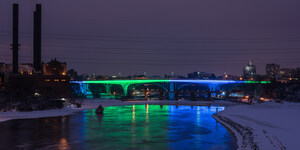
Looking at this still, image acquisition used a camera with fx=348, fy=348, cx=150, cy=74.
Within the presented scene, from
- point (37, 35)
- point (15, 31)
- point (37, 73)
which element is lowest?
point (37, 73)

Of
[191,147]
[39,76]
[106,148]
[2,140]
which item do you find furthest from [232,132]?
[39,76]

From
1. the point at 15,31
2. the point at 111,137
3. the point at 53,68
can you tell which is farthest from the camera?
the point at 53,68

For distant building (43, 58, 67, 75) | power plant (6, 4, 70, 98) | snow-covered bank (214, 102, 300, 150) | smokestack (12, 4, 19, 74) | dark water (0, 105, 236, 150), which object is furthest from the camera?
distant building (43, 58, 67, 75)

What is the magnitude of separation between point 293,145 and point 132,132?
16.4 meters

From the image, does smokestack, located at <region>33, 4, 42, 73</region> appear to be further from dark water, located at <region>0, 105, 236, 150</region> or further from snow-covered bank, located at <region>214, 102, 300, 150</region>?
snow-covered bank, located at <region>214, 102, 300, 150</region>

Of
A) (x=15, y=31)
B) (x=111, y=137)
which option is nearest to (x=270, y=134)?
(x=111, y=137)

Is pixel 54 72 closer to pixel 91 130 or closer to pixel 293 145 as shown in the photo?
pixel 91 130

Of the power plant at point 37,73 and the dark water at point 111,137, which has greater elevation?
the power plant at point 37,73

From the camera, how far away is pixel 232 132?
119 feet

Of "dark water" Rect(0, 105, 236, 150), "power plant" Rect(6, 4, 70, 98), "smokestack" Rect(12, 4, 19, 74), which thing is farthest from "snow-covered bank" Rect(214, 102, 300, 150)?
"smokestack" Rect(12, 4, 19, 74)

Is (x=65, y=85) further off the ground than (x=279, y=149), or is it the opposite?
(x=65, y=85)

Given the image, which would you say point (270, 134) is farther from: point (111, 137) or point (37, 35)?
point (37, 35)

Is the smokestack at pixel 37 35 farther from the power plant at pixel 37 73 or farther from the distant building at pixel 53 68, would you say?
the distant building at pixel 53 68

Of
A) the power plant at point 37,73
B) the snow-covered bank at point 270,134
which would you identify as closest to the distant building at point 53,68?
the power plant at point 37,73
